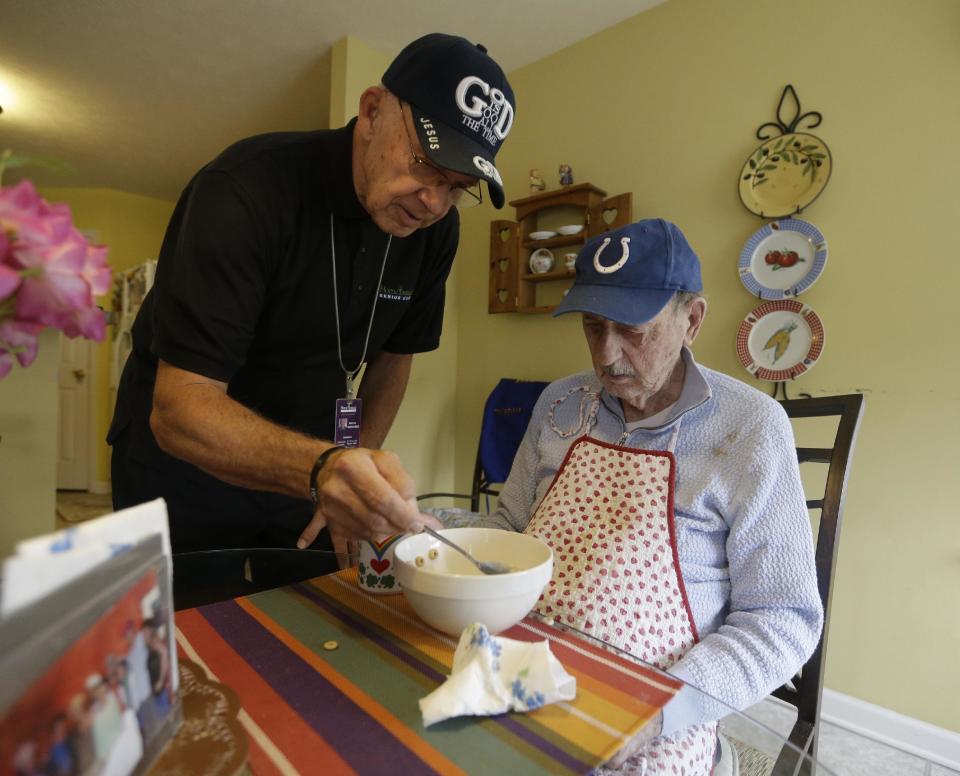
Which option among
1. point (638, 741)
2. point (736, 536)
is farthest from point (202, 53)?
point (638, 741)

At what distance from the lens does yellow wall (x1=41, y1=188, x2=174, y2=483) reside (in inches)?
215

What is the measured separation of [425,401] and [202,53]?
2.21 metres

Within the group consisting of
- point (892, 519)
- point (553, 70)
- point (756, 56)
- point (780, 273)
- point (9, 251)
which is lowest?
point (892, 519)

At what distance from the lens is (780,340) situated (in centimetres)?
214

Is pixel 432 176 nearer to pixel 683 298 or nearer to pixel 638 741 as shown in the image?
pixel 683 298

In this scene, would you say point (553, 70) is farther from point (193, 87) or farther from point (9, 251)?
Result: point (9, 251)

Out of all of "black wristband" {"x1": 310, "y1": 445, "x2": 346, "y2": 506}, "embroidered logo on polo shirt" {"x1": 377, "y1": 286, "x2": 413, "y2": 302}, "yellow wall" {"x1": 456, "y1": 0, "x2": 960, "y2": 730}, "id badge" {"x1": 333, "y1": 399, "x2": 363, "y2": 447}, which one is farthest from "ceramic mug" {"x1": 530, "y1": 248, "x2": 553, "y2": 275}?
"black wristband" {"x1": 310, "y1": 445, "x2": 346, "y2": 506}

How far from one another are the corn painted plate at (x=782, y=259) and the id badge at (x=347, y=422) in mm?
1669

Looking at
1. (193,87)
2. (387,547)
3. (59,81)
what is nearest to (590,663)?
(387,547)

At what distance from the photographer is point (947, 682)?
6.05ft

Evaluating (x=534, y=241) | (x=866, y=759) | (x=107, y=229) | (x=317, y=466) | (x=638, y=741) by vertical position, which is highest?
(x=107, y=229)

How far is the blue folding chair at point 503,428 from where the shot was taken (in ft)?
8.88

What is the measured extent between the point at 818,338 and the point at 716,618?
1.44m

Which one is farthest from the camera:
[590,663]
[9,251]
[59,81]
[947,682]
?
[59,81]
